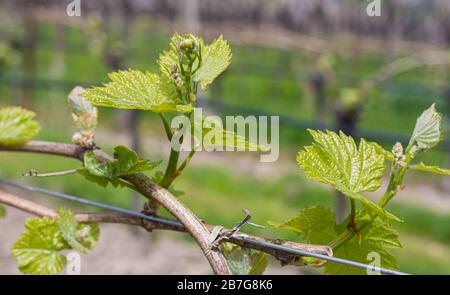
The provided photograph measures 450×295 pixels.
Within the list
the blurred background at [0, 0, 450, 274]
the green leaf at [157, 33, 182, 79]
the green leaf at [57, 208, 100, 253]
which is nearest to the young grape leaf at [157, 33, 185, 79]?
the green leaf at [157, 33, 182, 79]

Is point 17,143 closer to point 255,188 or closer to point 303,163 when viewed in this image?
point 303,163

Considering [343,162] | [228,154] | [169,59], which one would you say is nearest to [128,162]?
[169,59]

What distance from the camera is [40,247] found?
698 mm

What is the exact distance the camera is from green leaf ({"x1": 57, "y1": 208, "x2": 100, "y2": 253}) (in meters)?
0.69

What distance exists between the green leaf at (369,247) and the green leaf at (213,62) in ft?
0.72

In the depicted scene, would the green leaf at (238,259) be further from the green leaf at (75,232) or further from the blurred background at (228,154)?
the blurred background at (228,154)

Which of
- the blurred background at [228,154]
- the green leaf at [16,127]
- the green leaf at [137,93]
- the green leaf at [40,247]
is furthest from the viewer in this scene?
the blurred background at [228,154]

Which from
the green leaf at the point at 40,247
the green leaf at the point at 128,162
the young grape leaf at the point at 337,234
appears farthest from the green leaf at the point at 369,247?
the green leaf at the point at 40,247

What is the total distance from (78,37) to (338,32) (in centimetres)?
795

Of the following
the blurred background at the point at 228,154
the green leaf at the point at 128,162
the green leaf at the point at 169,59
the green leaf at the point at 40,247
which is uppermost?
the green leaf at the point at 169,59

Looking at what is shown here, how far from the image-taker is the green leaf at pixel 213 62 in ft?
1.92

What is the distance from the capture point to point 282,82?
11133mm

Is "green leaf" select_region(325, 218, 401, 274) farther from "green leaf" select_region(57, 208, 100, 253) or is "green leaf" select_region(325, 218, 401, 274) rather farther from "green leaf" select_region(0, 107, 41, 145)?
"green leaf" select_region(0, 107, 41, 145)

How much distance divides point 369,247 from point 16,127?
1.60 ft
